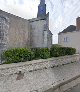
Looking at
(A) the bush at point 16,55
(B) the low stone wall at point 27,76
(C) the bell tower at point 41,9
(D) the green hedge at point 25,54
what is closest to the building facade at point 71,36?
(C) the bell tower at point 41,9

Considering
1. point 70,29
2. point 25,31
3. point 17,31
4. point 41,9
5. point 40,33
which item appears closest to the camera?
point 17,31

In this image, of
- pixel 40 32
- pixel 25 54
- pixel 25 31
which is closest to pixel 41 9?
pixel 40 32

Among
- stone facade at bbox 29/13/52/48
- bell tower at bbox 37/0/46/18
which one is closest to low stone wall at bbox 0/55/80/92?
stone facade at bbox 29/13/52/48

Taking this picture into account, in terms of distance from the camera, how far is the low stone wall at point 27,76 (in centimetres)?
1012

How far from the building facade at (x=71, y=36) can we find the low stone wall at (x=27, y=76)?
19.5 metres

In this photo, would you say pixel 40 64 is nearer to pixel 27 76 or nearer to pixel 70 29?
pixel 27 76

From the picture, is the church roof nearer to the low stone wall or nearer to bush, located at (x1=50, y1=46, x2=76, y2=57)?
bush, located at (x1=50, y1=46, x2=76, y2=57)

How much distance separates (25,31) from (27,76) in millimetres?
9103

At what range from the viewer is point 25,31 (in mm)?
19859

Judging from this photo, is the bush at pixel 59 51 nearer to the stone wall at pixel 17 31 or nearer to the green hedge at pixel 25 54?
the green hedge at pixel 25 54

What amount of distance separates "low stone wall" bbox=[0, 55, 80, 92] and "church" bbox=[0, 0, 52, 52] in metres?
4.33

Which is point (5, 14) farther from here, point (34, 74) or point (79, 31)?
point (79, 31)

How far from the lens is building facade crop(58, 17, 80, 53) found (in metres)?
33.5

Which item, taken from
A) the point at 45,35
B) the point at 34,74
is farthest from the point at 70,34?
the point at 34,74
